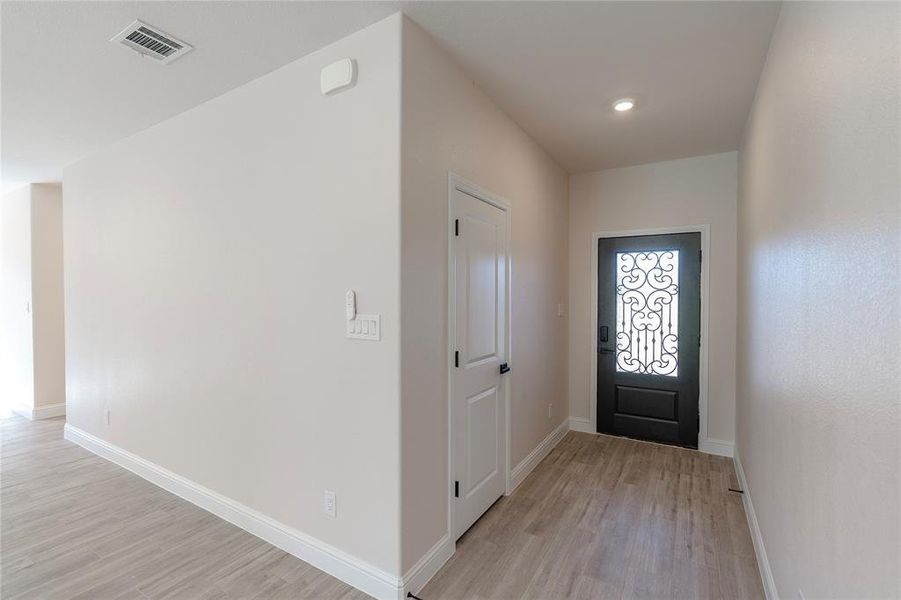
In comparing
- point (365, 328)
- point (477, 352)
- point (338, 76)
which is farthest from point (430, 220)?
point (477, 352)

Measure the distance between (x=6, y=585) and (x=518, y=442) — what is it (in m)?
3.05

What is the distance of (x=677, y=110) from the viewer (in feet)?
9.58

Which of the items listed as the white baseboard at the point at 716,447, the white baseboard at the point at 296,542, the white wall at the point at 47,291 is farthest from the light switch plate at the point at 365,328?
the white wall at the point at 47,291

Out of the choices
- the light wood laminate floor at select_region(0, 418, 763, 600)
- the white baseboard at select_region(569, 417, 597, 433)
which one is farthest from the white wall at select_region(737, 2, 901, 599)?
the white baseboard at select_region(569, 417, 597, 433)

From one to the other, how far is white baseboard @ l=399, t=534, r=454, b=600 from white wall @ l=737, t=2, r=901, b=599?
4.96 ft

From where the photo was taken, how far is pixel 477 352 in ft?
8.70

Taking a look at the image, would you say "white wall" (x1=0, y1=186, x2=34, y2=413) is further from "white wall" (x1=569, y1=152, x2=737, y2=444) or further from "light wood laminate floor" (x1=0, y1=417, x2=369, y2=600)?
"white wall" (x1=569, y1=152, x2=737, y2=444)

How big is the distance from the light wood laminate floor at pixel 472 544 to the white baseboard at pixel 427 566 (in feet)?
0.15

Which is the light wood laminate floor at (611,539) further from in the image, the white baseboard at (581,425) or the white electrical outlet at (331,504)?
the white baseboard at (581,425)

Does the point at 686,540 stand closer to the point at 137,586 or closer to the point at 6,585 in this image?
the point at 137,586

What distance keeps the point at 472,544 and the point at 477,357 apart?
109 centimetres

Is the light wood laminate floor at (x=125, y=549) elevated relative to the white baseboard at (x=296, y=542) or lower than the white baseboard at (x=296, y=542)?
lower

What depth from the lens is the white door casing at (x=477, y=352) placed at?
2.39 m

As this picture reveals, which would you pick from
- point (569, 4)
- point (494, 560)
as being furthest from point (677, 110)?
point (494, 560)
